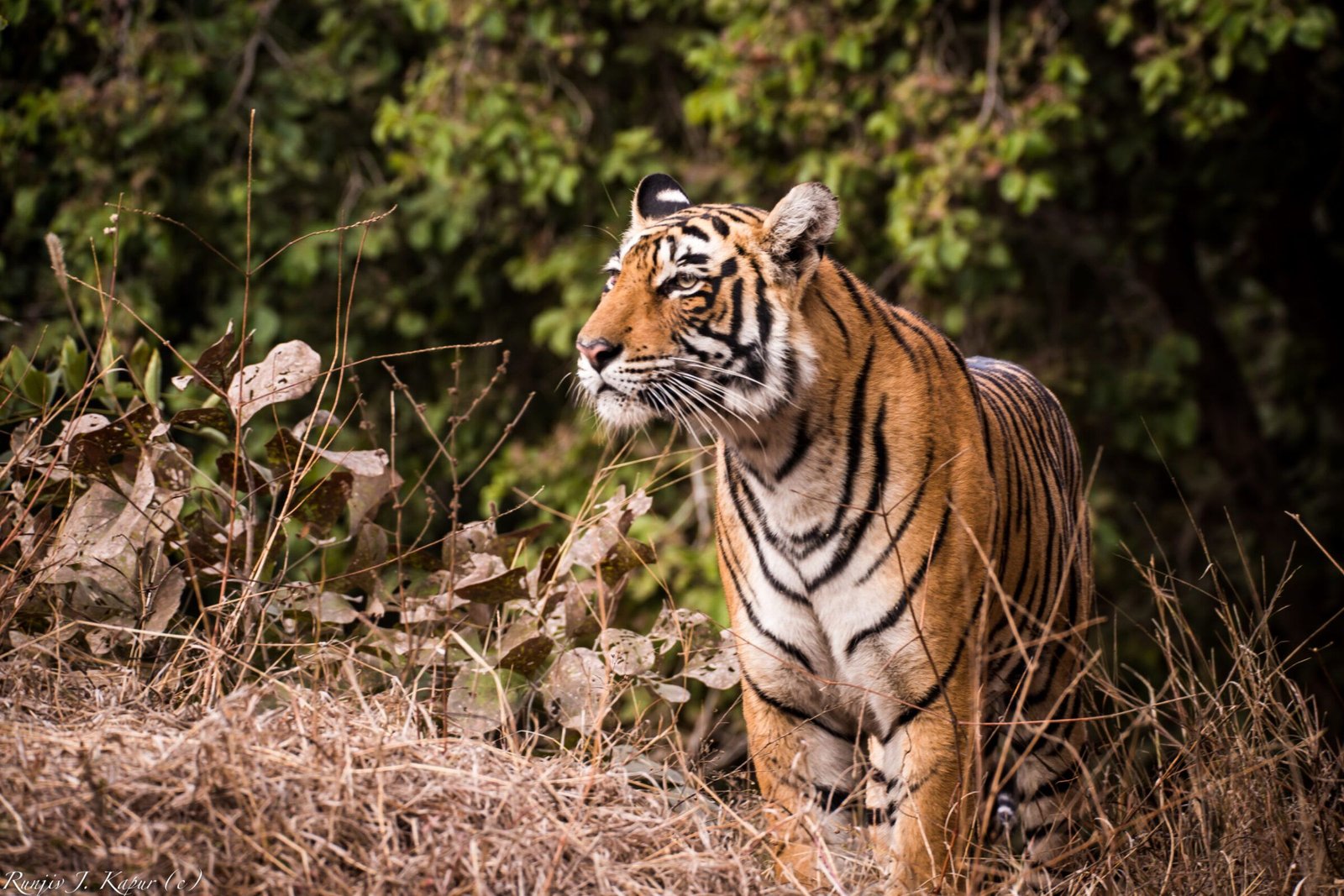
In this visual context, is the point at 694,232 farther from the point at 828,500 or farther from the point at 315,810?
the point at 315,810

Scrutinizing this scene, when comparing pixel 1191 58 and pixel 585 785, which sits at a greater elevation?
pixel 1191 58

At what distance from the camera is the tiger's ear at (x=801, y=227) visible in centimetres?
339

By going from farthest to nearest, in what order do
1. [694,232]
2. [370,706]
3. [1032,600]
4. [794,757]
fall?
[1032,600]
[694,232]
[794,757]
[370,706]

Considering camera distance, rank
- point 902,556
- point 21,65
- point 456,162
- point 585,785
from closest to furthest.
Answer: point 585,785 < point 902,556 < point 21,65 < point 456,162

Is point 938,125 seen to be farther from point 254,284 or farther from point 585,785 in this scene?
point 585,785

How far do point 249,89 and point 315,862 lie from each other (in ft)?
22.4

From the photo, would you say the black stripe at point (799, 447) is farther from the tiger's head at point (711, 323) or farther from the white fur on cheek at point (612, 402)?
the white fur on cheek at point (612, 402)

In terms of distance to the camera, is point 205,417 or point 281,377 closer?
point 281,377

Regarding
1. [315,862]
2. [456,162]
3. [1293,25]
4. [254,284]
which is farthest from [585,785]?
[254,284]

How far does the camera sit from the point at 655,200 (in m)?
3.85

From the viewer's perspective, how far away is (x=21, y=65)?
7012mm

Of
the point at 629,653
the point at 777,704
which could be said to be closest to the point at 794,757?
the point at 777,704

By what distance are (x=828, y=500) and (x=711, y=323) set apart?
0.49 meters

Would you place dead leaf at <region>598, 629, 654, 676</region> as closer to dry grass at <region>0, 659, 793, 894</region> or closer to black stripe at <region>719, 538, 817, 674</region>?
black stripe at <region>719, 538, 817, 674</region>
